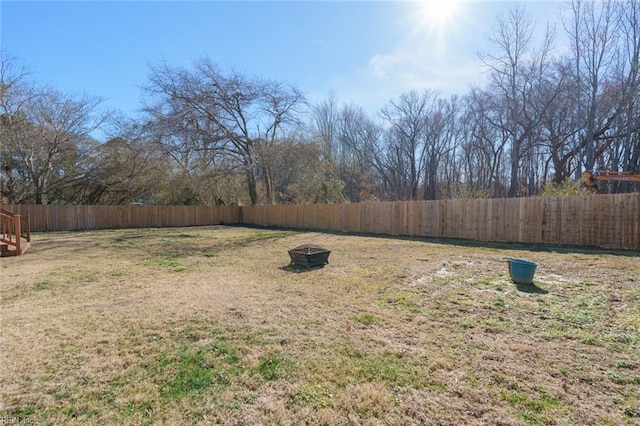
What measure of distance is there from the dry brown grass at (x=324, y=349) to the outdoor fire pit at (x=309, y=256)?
92cm

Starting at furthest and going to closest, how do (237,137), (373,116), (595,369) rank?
(373,116) < (237,137) < (595,369)

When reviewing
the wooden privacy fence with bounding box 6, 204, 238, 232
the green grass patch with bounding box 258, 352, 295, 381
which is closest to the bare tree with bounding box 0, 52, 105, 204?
the wooden privacy fence with bounding box 6, 204, 238, 232

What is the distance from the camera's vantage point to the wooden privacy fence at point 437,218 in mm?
8078

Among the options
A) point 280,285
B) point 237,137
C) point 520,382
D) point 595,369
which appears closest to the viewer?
point 520,382

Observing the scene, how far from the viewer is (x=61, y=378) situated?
2160 mm

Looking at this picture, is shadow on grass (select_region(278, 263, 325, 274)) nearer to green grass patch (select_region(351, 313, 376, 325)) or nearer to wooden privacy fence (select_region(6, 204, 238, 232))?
green grass patch (select_region(351, 313, 376, 325))

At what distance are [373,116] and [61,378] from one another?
28.5 meters

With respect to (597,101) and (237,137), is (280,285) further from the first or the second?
(597,101)

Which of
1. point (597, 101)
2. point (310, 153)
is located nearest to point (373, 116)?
point (310, 153)

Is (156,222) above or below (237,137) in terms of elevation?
below

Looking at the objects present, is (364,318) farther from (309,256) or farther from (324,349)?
(309,256)

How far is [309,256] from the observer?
6051 mm

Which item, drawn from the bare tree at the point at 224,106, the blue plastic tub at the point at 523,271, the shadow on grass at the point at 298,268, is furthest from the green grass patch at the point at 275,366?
the bare tree at the point at 224,106

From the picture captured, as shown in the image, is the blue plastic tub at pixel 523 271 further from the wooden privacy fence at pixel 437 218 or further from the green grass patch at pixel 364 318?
the wooden privacy fence at pixel 437 218
